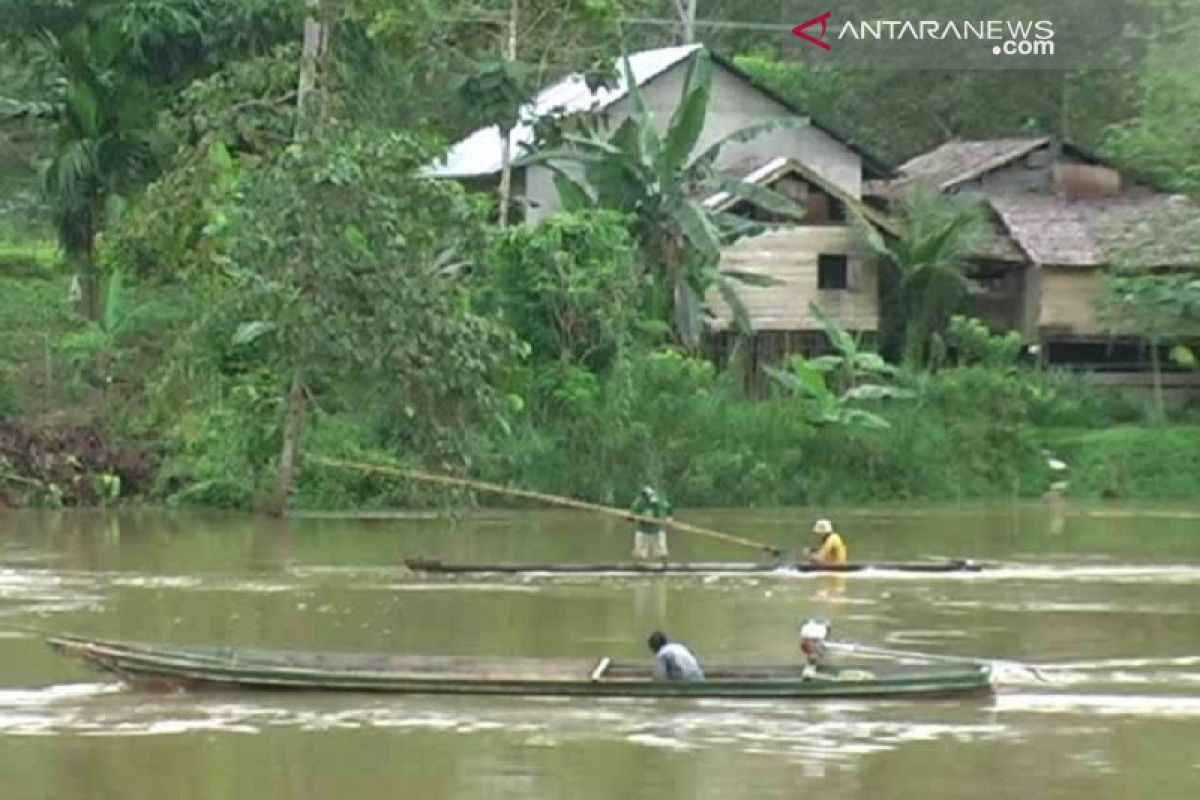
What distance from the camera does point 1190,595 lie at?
78.1ft

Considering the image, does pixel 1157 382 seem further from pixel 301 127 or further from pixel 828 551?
pixel 828 551

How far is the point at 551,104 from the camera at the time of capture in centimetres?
4278

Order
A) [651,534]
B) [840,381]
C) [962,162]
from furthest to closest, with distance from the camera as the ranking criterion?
[962,162] < [840,381] < [651,534]

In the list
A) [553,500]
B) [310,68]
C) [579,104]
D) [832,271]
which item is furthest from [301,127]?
[832,271]

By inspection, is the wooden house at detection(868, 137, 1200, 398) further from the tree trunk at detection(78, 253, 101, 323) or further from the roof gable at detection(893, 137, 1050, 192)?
the tree trunk at detection(78, 253, 101, 323)

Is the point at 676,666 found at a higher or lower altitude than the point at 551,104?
lower

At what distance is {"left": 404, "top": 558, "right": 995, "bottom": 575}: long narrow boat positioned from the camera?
2483 cm

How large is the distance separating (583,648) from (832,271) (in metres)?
22.5

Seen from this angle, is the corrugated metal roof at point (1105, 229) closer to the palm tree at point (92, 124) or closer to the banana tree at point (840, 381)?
the banana tree at point (840, 381)

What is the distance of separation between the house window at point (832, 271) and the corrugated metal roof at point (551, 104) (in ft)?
14.0

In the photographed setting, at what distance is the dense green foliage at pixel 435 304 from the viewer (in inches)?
1203

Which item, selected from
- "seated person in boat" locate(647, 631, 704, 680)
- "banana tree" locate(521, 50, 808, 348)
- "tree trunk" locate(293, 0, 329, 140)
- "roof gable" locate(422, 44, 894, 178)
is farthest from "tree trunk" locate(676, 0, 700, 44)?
"seated person in boat" locate(647, 631, 704, 680)

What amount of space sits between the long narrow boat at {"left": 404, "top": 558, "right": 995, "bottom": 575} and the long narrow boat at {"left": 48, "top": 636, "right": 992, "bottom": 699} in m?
7.80

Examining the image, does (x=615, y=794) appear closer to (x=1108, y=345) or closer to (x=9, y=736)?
(x=9, y=736)
